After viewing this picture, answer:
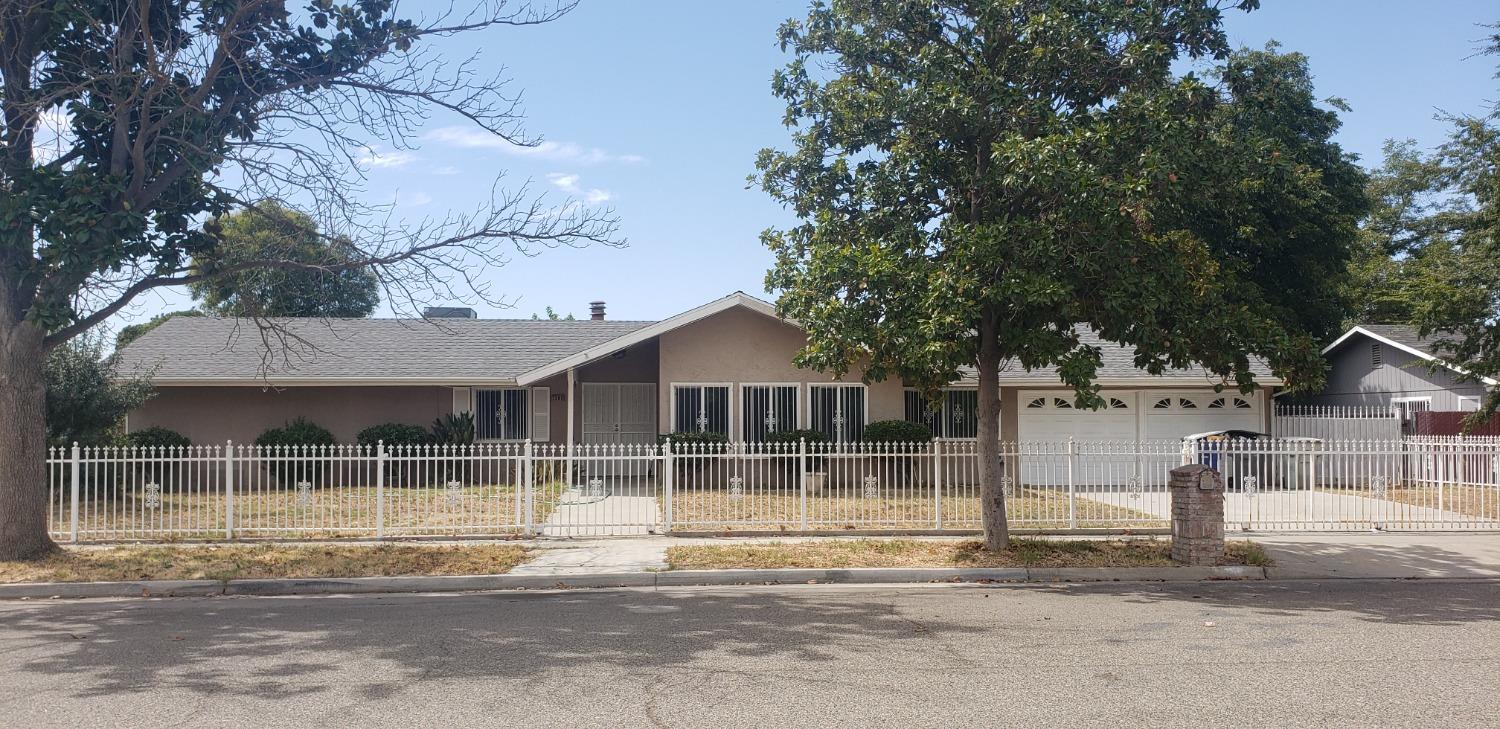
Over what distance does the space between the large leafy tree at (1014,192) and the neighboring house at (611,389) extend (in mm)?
7280

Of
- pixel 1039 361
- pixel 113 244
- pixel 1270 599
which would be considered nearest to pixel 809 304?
pixel 1039 361

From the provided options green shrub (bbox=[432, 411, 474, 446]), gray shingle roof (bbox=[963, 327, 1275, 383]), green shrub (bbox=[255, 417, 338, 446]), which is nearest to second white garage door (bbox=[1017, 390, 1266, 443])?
gray shingle roof (bbox=[963, 327, 1275, 383])

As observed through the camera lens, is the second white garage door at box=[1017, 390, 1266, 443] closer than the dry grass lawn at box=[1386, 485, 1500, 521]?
No

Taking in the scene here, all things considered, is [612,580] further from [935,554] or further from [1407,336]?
[1407,336]

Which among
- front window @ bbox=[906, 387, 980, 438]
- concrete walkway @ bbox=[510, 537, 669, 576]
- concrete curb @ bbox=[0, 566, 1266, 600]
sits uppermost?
front window @ bbox=[906, 387, 980, 438]

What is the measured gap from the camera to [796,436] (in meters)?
20.4

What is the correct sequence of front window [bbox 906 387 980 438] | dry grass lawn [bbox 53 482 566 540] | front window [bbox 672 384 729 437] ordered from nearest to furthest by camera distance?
dry grass lawn [bbox 53 482 566 540]
front window [bbox 672 384 729 437]
front window [bbox 906 387 980 438]

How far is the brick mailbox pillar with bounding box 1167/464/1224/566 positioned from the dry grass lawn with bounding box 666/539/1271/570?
0.80ft

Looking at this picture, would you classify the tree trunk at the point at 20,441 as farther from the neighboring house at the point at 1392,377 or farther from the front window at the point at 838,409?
the neighboring house at the point at 1392,377

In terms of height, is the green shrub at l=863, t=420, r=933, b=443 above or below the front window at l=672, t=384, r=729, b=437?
below

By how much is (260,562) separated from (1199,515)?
10.8 meters

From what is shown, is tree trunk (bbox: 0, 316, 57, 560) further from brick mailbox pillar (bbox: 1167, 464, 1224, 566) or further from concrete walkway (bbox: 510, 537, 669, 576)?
brick mailbox pillar (bbox: 1167, 464, 1224, 566)

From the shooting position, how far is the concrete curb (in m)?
10.8

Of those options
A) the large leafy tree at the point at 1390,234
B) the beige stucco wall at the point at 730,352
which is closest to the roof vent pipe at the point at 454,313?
the beige stucco wall at the point at 730,352
